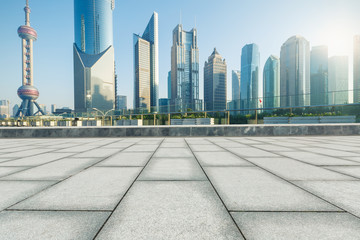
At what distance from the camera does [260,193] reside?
195 cm

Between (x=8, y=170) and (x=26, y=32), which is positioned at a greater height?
(x=26, y=32)

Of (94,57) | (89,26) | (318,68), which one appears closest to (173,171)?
(94,57)

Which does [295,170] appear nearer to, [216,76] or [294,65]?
[294,65]

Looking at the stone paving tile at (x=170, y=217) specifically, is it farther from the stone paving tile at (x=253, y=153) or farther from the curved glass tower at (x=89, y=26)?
the curved glass tower at (x=89, y=26)

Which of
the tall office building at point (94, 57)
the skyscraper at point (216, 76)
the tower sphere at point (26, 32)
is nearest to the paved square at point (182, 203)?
the tall office building at point (94, 57)

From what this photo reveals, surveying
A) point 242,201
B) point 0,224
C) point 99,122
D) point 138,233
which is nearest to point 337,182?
point 242,201

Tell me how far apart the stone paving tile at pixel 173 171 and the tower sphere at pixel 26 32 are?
656 feet

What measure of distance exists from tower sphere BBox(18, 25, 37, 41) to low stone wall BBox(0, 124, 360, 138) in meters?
190

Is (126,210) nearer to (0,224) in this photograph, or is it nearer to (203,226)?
(203,226)

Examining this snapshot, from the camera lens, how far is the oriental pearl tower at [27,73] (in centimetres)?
13562

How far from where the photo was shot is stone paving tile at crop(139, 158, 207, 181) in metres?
2.53

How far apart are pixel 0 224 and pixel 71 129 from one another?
8.76 meters

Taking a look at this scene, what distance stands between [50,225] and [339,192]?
2993 mm

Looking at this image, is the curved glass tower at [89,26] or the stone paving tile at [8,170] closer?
the stone paving tile at [8,170]
